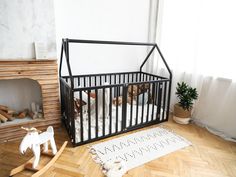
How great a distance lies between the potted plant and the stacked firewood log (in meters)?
2.02

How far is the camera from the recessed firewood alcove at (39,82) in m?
1.94

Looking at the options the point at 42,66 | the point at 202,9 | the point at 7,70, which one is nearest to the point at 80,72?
the point at 42,66

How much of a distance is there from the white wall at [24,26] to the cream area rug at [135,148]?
4.41 feet

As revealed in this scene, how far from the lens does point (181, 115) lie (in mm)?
2611

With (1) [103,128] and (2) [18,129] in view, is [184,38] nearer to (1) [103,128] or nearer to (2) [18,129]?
(1) [103,128]

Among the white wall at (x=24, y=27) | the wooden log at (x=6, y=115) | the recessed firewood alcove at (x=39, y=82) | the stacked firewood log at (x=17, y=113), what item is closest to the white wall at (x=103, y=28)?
the white wall at (x=24, y=27)

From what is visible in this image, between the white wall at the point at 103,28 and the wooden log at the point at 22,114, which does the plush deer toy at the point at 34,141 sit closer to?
the wooden log at the point at 22,114

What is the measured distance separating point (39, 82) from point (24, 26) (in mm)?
660

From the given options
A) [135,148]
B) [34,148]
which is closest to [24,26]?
[34,148]

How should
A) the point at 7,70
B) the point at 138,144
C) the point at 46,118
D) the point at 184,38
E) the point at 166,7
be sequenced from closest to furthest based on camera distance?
the point at 7,70 < the point at 138,144 < the point at 46,118 < the point at 184,38 < the point at 166,7

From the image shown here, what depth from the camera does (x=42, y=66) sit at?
2084 millimetres

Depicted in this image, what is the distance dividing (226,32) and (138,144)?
5.93ft

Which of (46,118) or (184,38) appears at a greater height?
(184,38)

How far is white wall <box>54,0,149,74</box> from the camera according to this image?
2.48 meters
